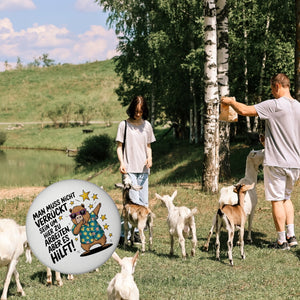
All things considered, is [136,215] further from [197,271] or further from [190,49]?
[190,49]

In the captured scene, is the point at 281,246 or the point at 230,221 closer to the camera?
the point at 230,221

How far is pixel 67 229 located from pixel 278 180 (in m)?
3.34

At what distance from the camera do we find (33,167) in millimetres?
32750

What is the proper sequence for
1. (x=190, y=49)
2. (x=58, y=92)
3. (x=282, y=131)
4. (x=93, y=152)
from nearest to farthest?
(x=282, y=131)
(x=190, y=49)
(x=93, y=152)
(x=58, y=92)

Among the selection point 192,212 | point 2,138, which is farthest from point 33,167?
point 192,212

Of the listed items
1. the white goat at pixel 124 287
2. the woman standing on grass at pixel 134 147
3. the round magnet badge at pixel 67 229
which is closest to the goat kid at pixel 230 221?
the woman standing on grass at pixel 134 147

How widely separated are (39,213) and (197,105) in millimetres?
24157

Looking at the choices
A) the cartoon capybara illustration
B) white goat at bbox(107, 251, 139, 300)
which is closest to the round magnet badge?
the cartoon capybara illustration

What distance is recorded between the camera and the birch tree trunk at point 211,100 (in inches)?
462

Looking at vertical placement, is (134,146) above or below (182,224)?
above

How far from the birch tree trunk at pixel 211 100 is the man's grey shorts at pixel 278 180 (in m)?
5.51

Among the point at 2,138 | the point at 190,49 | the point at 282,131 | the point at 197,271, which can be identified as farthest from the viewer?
the point at 2,138

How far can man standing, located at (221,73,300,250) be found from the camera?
20.5 feet

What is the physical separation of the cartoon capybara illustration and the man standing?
2684 millimetres
